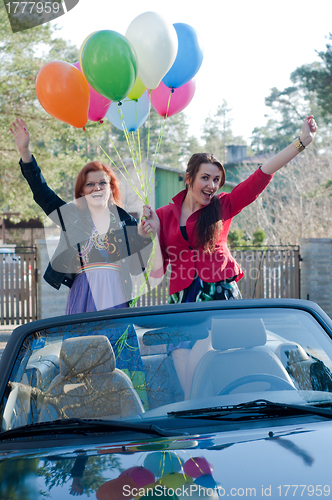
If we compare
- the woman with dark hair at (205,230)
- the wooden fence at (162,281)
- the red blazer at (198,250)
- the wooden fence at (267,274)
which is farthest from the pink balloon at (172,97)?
the wooden fence at (267,274)

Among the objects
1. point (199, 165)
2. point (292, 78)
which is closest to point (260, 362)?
point (199, 165)

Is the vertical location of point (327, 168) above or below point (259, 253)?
above

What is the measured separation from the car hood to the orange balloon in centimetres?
268

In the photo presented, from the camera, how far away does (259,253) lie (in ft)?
36.0

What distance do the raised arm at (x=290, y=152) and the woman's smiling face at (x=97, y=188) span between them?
→ 1077 millimetres

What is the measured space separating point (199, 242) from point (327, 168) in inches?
757

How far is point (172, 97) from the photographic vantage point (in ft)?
13.6

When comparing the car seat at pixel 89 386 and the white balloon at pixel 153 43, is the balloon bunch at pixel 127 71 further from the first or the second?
the car seat at pixel 89 386

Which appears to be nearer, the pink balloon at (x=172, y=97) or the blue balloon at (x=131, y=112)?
the pink balloon at (x=172, y=97)

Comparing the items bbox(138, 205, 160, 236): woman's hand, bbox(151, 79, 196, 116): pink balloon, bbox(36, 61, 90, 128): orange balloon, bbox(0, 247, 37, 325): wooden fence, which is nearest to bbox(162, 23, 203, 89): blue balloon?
bbox(151, 79, 196, 116): pink balloon

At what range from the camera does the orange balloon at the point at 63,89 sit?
141 inches

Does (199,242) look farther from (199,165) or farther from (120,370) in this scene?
(120,370)

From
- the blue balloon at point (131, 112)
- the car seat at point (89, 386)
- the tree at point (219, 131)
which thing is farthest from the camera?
Result: the tree at point (219, 131)

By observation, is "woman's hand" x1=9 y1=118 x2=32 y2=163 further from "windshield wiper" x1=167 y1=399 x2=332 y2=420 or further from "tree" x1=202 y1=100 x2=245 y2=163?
"tree" x1=202 y1=100 x2=245 y2=163
